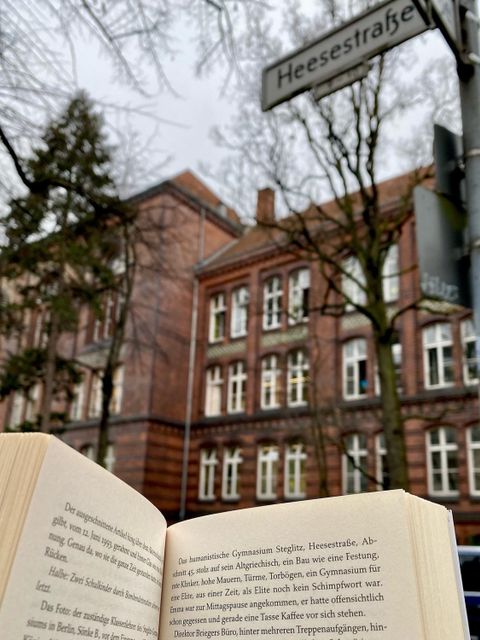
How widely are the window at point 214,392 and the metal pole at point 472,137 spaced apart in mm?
21238

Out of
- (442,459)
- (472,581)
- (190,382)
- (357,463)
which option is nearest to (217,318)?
(190,382)

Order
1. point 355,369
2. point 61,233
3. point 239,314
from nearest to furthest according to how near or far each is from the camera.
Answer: point 61,233 → point 355,369 → point 239,314

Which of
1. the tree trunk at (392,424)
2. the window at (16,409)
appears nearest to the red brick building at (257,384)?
the window at (16,409)

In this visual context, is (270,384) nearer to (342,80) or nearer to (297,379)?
(297,379)

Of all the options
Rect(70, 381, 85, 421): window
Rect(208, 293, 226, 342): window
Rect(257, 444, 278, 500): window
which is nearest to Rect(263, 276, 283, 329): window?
Rect(208, 293, 226, 342): window

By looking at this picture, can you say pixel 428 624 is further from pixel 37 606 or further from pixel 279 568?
pixel 37 606

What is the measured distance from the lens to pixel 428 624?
1.00 meters

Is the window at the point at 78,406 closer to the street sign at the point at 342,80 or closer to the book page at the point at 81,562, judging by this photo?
the street sign at the point at 342,80

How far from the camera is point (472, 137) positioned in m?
2.78

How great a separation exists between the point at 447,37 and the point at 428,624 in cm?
250

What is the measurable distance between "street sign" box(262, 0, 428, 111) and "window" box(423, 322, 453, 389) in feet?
52.4

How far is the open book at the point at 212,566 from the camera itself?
0.95 meters

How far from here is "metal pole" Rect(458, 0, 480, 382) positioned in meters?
2.67

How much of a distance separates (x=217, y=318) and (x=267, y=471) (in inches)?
275
